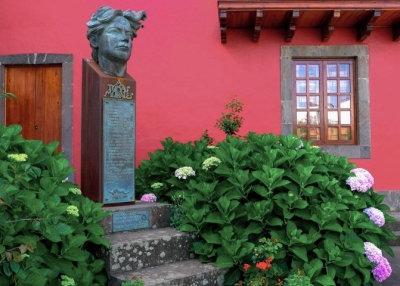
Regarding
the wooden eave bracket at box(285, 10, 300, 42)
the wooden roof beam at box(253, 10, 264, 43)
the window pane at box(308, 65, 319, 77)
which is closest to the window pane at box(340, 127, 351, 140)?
the window pane at box(308, 65, 319, 77)

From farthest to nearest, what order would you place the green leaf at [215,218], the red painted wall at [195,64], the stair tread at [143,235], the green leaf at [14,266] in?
the red painted wall at [195,64] < the green leaf at [215,218] < the stair tread at [143,235] < the green leaf at [14,266]

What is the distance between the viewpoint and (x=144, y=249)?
307 cm

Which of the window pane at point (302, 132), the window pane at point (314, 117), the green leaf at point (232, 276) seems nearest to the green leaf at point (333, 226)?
the green leaf at point (232, 276)

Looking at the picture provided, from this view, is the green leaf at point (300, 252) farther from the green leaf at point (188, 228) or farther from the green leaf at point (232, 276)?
the green leaf at point (188, 228)

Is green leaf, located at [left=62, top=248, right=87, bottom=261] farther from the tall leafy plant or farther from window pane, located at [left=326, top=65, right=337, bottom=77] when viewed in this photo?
window pane, located at [left=326, top=65, right=337, bottom=77]

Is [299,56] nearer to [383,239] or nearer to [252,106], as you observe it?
[252,106]

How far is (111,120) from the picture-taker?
3.64 metres

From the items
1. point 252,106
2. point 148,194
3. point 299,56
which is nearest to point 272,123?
point 252,106

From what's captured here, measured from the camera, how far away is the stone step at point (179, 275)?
9.06 feet

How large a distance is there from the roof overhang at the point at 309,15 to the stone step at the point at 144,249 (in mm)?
3579

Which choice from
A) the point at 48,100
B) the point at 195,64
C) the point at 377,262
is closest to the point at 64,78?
the point at 48,100

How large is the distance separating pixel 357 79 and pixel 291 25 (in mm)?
1421

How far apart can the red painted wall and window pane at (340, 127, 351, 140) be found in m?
0.35

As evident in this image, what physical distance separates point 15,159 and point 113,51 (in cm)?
144
